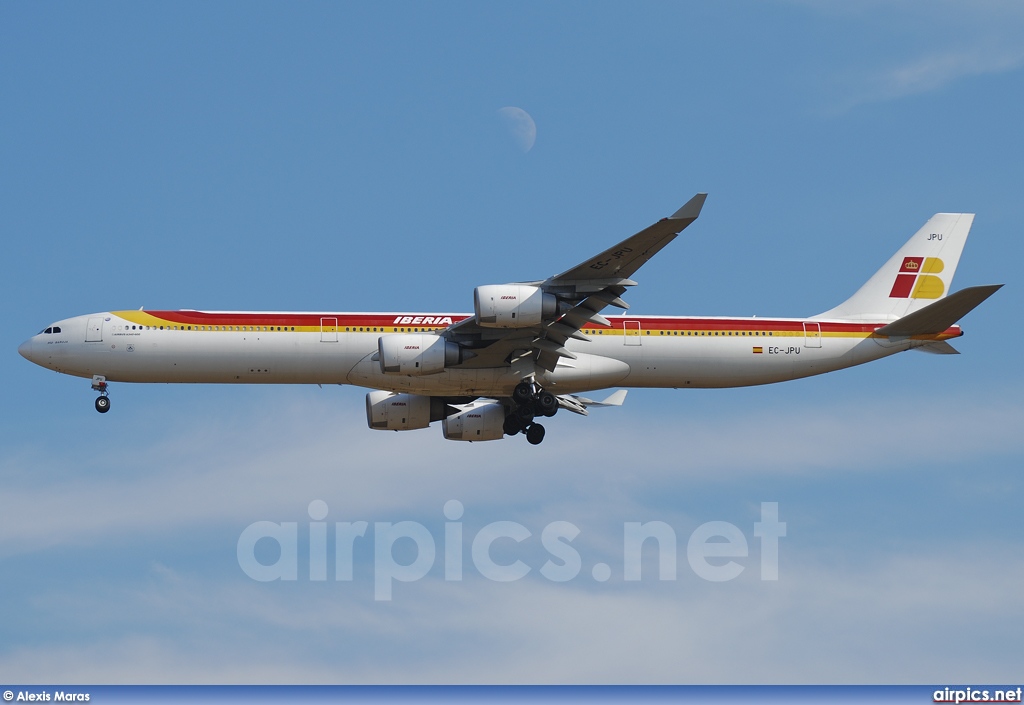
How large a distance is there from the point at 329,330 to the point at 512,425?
812 cm

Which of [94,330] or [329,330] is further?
[94,330]

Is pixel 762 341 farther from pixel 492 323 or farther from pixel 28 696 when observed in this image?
pixel 28 696

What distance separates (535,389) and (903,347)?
1360 cm

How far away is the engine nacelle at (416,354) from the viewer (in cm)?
4284

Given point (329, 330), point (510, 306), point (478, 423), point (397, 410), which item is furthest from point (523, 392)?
point (329, 330)

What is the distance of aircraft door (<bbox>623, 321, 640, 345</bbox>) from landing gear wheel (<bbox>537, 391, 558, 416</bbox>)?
3179 millimetres

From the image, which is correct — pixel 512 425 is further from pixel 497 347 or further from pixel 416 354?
pixel 416 354

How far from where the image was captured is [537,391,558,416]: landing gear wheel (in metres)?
46.2

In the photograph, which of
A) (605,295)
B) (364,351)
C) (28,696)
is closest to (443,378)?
(364,351)

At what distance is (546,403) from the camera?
4622 cm

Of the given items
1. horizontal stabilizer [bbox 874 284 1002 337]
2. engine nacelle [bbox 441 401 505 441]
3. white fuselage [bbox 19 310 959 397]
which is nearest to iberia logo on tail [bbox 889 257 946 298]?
horizontal stabilizer [bbox 874 284 1002 337]

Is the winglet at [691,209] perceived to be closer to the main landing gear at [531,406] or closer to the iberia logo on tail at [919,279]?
the main landing gear at [531,406]

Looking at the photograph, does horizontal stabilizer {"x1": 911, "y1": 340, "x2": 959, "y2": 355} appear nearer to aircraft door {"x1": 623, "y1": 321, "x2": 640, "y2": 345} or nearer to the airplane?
the airplane

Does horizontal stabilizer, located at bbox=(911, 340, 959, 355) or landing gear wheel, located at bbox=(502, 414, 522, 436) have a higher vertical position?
horizontal stabilizer, located at bbox=(911, 340, 959, 355)
